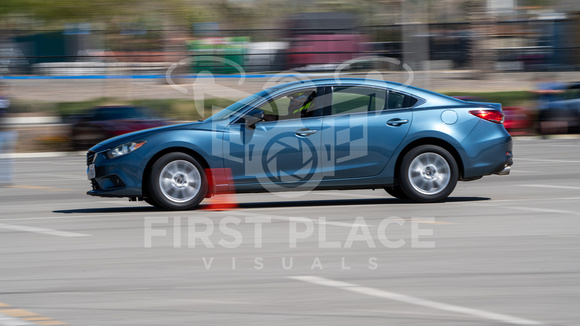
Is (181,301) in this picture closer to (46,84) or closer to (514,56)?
(46,84)

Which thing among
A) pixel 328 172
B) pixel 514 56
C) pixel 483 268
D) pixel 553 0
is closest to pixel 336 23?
pixel 514 56

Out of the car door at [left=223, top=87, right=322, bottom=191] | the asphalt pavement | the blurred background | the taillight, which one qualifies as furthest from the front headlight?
the blurred background

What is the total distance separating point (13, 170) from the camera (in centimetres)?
1684

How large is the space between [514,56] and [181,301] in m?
39.0

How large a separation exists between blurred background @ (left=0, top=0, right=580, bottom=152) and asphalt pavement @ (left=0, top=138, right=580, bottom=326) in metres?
20.1

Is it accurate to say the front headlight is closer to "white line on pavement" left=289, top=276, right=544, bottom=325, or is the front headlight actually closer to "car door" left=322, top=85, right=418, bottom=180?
"car door" left=322, top=85, right=418, bottom=180

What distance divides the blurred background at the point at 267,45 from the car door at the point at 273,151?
19865 millimetres

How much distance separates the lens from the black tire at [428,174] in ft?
31.7

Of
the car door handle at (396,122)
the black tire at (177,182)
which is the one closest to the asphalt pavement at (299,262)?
the black tire at (177,182)

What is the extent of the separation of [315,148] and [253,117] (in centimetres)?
80

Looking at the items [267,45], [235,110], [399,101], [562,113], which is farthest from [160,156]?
[267,45]

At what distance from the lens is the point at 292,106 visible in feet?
31.5

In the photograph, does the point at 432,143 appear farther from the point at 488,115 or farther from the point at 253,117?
the point at 253,117

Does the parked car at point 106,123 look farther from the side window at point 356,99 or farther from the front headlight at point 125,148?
the side window at point 356,99
